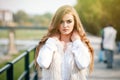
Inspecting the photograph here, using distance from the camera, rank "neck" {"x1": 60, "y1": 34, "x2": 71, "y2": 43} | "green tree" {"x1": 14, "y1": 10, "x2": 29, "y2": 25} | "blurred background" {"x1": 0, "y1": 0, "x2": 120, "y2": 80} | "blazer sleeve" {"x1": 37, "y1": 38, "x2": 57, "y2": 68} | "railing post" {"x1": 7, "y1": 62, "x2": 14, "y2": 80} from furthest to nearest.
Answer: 1. "green tree" {"x1": 14, "y1": 10, "x2": 29, "y2": 25}
2. "blurred background" {"x1": 0, "y1": 0, "x2": 120, "y2": 80}
3. "railing post" {"x1": 7, "y1": 62, "x2": 14, "y2": 80}
4. "neck" {"x1": 60, "y1": 34, "x2": 71, "y2": 43}
5. "blazer sleeve" {"x1": 37, "y1": 38, "x2": 57, "y2": 68}

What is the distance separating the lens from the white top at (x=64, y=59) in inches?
75.3

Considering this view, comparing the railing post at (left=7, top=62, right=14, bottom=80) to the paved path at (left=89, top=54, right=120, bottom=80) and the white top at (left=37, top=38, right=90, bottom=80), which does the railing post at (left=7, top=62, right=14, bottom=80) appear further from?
the paved path at (left=89, top=54, right=120, bottom=80)

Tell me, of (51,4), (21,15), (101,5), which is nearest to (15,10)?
(21,15)

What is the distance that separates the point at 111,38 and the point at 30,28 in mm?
1225

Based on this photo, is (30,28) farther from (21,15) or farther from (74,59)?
(74,59)

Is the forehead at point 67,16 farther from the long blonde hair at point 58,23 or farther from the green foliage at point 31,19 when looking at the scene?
the green foliage at point 31,19

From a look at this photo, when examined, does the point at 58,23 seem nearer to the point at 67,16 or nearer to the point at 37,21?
the point at 67,16

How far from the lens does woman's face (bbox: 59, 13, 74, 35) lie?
1971mm

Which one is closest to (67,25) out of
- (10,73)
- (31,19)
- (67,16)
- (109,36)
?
(67,16)

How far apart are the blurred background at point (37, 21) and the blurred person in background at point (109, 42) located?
0.25 ft

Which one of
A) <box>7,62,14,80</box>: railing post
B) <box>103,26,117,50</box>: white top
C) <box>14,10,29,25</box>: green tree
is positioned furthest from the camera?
<box>103,26,117,50</box>: white top

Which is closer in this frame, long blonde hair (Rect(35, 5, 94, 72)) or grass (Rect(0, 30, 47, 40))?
long blonde hair (Rect(35, 5, 94, 72))

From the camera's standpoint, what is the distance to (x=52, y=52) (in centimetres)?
192

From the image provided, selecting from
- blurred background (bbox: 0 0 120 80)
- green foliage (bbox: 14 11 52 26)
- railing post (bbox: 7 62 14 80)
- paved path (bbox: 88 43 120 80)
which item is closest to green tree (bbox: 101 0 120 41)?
blurred background (bbox: 0 0 120 80)
